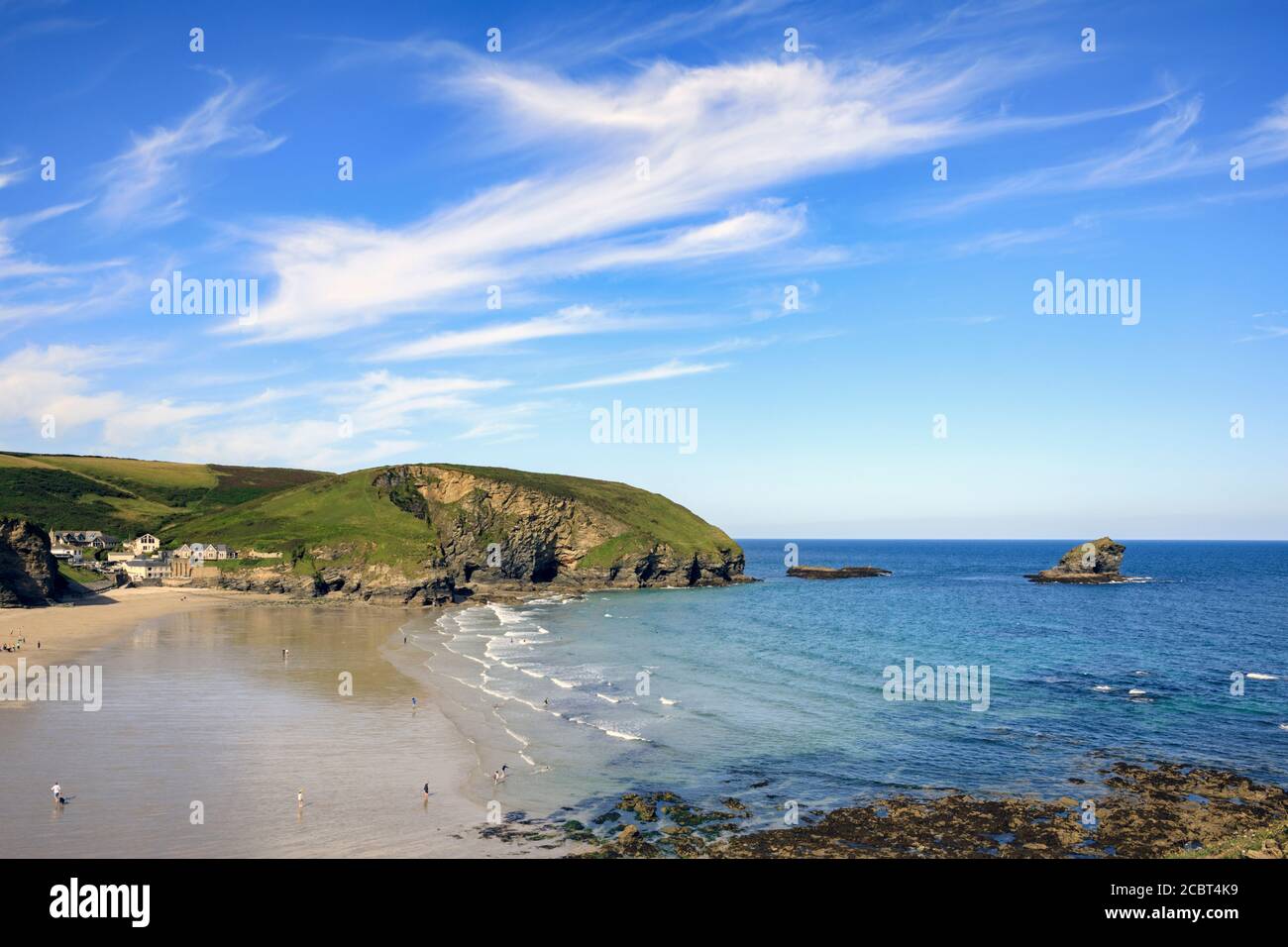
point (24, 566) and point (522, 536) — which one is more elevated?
point (522, 536)

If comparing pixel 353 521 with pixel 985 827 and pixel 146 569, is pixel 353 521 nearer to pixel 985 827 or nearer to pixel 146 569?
pixel 146 569

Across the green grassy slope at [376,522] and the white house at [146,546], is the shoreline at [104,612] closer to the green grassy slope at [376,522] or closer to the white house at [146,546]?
the green grassy slope at [376,522]

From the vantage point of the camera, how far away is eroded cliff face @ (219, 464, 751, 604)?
15538cm

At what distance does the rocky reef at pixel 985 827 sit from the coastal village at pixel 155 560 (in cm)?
Answer: 12194

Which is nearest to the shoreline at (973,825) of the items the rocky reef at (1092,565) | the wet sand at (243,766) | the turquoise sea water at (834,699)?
the turquoise sea water at (834,699)

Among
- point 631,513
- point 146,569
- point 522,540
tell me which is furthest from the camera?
point 631,513

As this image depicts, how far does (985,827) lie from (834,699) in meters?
25.1

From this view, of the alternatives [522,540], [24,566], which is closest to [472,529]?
[522,540]

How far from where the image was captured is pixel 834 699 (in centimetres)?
5834

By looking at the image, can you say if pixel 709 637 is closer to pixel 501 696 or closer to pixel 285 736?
pixel 501 696

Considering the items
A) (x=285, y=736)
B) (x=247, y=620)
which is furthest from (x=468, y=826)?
(x=247, y=620)

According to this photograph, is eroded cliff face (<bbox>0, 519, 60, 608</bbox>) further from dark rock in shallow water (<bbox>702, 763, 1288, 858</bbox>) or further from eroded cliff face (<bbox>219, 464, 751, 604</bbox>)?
dark rock in shallow water (<bbox>702, 763, 1288, 858</bbox>)

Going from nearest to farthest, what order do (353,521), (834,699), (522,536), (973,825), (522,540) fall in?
(973,825) < (834,699) < (353,521) < (522,540) < (522,536)
